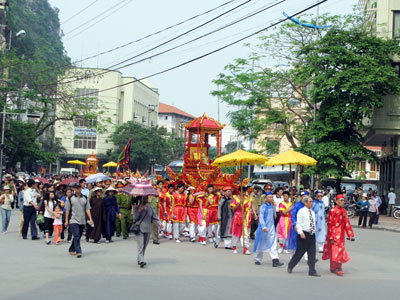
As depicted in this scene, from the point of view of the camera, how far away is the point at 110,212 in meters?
15.5

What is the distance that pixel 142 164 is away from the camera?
7650 centimetres

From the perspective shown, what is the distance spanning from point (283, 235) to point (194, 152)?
32.4 feet

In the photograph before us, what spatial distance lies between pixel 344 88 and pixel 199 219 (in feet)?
54.0

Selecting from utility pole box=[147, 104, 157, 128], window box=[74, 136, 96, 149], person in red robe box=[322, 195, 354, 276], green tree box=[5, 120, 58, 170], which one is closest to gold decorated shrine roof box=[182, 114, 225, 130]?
person in red robe box=[322, 195, 354, 276]

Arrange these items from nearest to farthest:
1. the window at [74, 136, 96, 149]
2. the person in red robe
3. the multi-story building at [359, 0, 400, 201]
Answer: the person in red robe → the multi-story building at [359, 0, 400, 201] → the window at [74, 136, 96, 149]

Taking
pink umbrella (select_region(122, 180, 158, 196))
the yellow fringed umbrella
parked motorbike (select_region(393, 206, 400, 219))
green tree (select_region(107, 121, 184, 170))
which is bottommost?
parked motorbike (select_region(393, 206, 400, 219))

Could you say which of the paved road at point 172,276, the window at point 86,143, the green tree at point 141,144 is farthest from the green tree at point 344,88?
the window at point 86,143

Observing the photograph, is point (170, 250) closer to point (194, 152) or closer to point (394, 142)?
point (194, 152)

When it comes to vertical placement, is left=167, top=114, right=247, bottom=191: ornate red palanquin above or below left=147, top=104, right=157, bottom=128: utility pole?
below

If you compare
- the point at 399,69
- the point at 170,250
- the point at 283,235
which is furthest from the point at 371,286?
the point at 399,69

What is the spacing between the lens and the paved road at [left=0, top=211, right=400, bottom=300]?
859cm

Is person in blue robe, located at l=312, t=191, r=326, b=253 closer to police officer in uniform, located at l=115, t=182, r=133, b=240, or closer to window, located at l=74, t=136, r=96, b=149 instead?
police officer in uniform, located at l=115, t=182, r=133, b=240

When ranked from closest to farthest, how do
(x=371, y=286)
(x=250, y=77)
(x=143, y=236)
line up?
(x=371, y=286) < (x=143, y=236) < (x=250, y=77)

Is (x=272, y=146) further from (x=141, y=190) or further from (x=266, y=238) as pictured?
(x=141, y=190)
